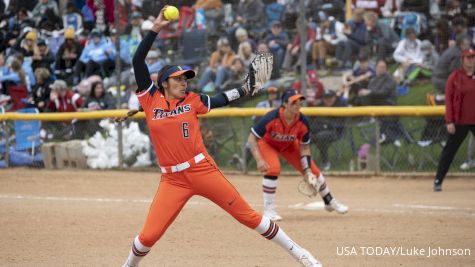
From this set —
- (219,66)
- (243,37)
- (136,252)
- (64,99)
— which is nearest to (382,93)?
(243,37)

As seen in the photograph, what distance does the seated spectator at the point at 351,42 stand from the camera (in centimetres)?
1415

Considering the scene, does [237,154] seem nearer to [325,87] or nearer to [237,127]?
[237,127]

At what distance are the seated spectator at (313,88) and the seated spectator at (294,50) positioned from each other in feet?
1.07

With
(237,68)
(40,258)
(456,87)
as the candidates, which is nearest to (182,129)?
(40,258)

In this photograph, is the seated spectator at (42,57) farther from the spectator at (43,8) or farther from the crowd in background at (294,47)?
the spectator at (43,8)

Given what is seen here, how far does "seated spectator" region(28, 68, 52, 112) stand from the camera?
16.2 meters

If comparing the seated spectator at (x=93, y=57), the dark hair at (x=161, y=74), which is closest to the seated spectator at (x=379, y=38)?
the seated spectator at (x=93, y=57)

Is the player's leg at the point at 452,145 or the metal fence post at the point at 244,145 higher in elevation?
the player's leg at the point at 452,145

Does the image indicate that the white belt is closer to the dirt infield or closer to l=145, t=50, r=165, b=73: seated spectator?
the dirt infield

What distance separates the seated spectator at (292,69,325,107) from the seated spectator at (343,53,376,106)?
453mm

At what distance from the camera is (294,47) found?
14203 mm

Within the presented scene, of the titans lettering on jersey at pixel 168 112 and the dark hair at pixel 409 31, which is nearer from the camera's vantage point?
the titans lettering on jersey at pixel 168 112

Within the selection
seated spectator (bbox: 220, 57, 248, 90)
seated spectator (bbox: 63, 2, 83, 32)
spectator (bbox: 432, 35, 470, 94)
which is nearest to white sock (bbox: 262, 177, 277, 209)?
spectator (bbox: 432, 35, 470, 94)

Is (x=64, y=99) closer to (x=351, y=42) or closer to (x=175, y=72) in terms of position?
(x=351, y=42)
